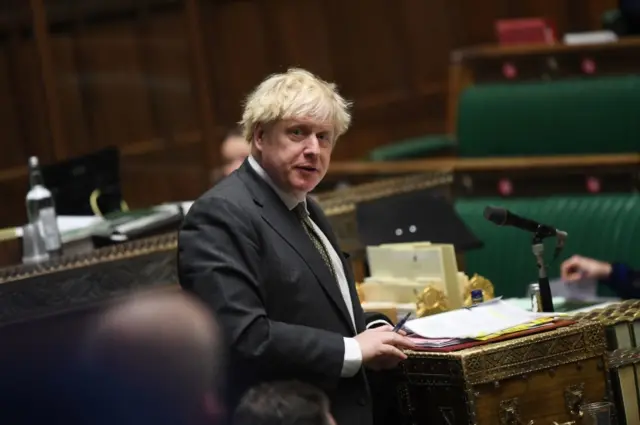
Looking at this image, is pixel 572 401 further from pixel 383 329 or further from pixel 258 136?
pixel 258 136

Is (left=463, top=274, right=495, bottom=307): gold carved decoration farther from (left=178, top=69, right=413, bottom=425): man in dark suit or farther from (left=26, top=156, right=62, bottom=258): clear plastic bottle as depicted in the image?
(left=26, top=156, right=62, bottom=258): clear plastic bottle

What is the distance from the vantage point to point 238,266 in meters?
2.82

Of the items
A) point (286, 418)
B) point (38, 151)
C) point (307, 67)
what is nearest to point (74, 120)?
point (38, 151)

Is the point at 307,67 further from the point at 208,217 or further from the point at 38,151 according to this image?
the point at 208,217

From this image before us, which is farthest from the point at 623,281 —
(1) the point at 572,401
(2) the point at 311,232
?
(2) the point at 311,232

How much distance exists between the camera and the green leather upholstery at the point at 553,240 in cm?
468

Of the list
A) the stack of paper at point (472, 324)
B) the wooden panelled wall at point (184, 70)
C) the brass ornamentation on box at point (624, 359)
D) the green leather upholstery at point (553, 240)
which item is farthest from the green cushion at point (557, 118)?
the stack of paper at point (472, 324)

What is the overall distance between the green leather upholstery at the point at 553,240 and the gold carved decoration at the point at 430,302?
118cm

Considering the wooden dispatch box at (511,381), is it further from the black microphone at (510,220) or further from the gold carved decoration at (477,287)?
the gold carved decoration at (477,287)

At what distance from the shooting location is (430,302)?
11.8 feet

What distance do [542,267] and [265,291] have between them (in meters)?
1.00

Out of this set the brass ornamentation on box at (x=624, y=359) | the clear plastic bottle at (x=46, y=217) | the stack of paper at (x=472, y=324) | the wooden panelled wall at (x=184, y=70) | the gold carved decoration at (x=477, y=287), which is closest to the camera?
the stack of paper at (x=472, y=324)

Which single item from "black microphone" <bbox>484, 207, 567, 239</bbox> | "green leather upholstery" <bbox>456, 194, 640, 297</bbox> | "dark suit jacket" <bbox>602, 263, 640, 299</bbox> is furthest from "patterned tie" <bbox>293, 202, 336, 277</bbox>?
"green leather upholstery" <bbox>456, 194, 640, 297</bbox>

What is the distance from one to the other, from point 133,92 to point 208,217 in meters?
3.92
